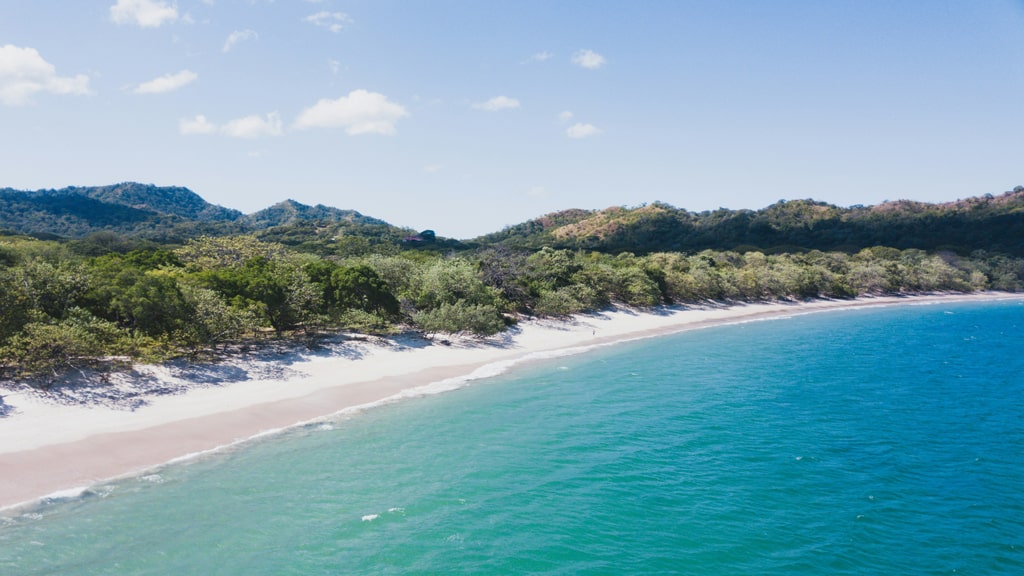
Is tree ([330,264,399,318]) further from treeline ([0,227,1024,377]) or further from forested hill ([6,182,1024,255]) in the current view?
forested hill ([6,182,1024,255])

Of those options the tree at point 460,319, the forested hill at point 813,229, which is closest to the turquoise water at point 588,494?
the tree at point 460,319

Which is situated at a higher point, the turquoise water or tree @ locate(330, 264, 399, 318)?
tree @ locate(330, 264, 399, 318)

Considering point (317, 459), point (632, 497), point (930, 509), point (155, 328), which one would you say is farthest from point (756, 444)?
point (155, 328)

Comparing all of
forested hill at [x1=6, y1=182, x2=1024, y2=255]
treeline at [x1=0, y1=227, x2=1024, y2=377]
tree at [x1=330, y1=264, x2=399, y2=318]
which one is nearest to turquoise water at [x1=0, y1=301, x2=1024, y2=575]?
treeline at [x1=0, y1=227, x2=1024, y2=377]

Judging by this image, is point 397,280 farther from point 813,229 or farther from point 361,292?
point 813,229

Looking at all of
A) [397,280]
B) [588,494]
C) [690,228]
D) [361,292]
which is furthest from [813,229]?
[588,494]

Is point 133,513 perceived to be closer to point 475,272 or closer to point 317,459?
point 317,459
